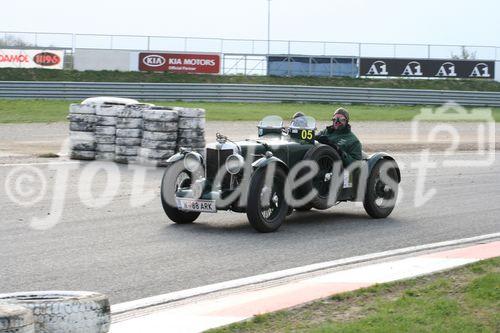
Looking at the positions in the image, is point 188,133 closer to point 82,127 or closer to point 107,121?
point 107,121

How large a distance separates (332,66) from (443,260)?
36.4 meters

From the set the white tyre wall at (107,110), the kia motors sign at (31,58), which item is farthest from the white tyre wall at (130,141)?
the kia motors sign at (31,58)

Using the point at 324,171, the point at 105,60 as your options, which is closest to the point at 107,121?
the point at 324,171

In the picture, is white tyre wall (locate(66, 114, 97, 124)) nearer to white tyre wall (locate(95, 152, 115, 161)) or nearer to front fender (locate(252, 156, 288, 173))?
white tyre wall (locate(95, 152, 115, 161))

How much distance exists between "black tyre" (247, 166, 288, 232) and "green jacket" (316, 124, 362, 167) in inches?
52.9

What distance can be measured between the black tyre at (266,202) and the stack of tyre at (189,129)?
679 cm

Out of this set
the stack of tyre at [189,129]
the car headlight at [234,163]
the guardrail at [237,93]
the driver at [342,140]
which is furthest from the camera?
the guardrail at [237,93]

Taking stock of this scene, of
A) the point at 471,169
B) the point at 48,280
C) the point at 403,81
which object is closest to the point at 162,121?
the point at 471,169

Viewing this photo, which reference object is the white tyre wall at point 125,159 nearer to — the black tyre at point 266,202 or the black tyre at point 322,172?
the black tyre at point 322,172

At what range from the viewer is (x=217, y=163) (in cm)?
1051

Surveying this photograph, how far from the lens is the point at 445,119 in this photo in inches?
1389

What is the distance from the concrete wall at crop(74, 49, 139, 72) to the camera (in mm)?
42719

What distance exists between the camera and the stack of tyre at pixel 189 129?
17.0 m

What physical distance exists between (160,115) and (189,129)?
1.94ft
